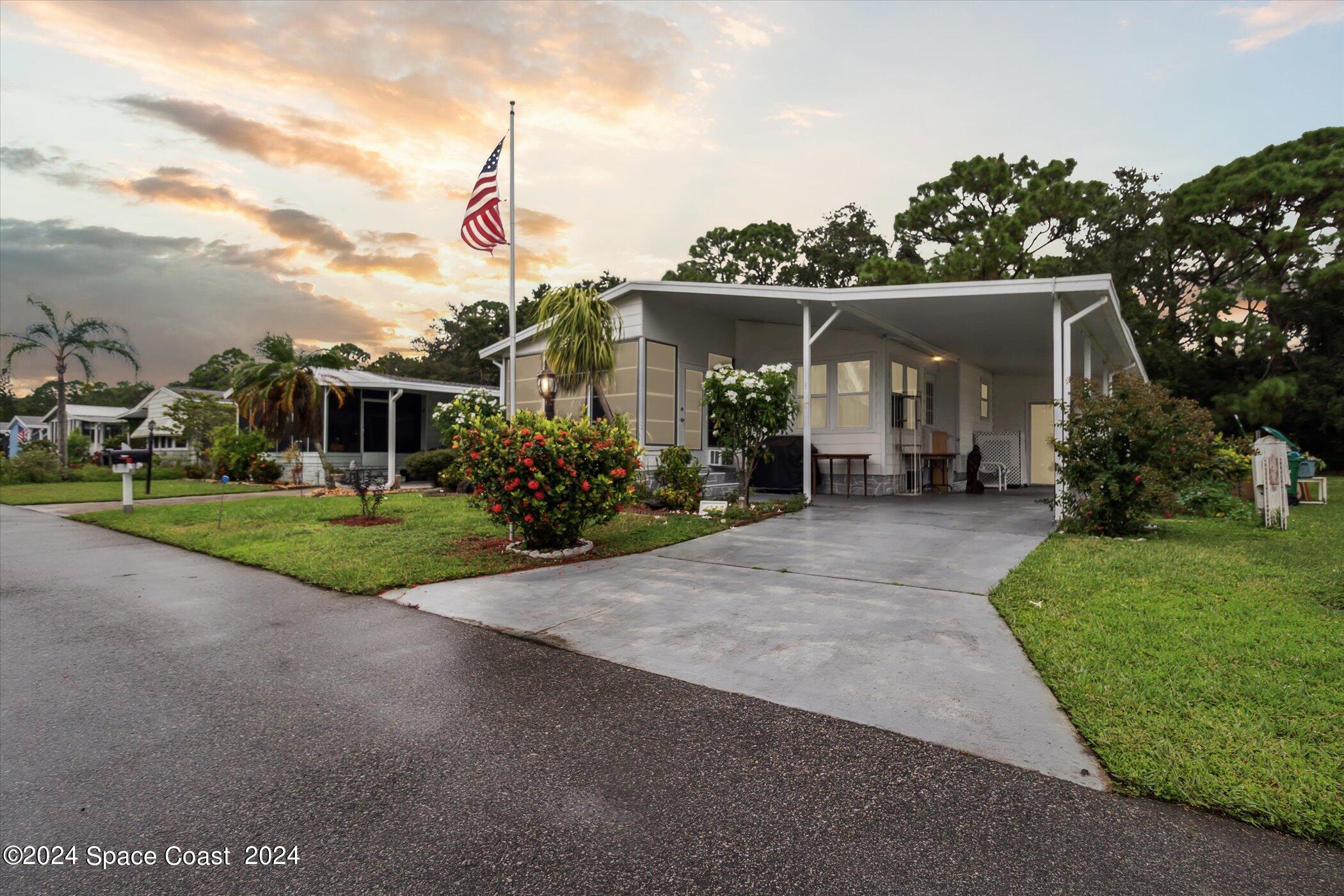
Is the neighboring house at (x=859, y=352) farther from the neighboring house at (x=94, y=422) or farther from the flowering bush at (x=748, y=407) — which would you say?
the neighboring house at (x=94, y=422)

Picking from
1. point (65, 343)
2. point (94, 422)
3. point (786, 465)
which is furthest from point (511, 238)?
point (94, 422)

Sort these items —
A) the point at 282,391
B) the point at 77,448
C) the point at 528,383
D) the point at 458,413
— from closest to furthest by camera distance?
the point at 458,413
the point at 528,383
the point at 282,391
the point at 77,448

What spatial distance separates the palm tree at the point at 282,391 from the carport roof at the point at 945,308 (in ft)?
17.8

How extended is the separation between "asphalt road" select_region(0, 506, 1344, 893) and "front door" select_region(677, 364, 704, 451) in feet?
27.7

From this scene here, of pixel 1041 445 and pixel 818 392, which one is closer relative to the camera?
pixel 818 392

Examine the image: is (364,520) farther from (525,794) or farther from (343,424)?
(343,424)

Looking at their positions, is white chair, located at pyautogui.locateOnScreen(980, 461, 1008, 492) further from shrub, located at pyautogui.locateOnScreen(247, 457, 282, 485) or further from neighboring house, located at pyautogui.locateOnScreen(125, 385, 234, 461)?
neighboring house, located at pyautogui.locateOnScreen(125, 385, 234, 461)

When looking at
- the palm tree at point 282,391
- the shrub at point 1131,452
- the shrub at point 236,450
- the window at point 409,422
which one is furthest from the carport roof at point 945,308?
the shrub at point 236,450

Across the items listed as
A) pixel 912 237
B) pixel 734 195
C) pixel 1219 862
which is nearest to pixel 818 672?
pixel 1219 862

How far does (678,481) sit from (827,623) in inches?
222

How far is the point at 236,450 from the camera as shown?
1662 centimetres

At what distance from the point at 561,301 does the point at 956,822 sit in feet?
33.3

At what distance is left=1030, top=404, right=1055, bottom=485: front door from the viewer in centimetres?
1661

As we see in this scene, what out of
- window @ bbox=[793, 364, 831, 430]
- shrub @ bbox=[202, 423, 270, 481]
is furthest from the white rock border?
shrub @ bbox=[202, 423, 270, 481]
